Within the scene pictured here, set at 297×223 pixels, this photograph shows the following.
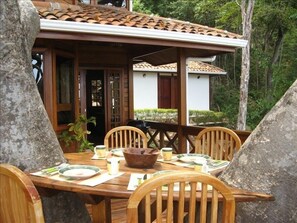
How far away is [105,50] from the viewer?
280 inches

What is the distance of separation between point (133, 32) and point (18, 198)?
3.52 metres

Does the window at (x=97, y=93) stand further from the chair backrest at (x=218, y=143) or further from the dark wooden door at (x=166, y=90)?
the dark wooden door at (x=166, y=90)

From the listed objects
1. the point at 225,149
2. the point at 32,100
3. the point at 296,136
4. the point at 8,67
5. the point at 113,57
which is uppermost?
the point at 113,57

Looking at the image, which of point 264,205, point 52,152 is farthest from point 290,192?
point 52,152

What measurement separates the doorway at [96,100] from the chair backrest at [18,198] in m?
6.29

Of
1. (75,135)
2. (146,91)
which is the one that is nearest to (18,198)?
(75,135)

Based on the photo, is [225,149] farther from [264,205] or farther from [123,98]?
[123,98]

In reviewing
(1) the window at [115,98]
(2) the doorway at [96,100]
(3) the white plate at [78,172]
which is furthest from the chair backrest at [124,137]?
(2) the doorway at [96,100]

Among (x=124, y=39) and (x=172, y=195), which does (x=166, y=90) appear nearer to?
(x=124, y=39)

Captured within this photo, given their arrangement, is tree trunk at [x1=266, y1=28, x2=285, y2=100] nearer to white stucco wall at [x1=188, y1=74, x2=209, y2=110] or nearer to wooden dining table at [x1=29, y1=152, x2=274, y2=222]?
white stucco wall at [x1=188, y1=74, x2=209, y2=110]

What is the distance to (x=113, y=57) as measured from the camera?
23.8 feet

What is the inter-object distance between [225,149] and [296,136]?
6.10 feet

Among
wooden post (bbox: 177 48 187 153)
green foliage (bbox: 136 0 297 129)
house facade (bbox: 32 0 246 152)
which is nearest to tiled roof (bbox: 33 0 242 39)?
house facade (bbox: 32 0 246 152)

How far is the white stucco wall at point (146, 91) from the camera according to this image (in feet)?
46.9
